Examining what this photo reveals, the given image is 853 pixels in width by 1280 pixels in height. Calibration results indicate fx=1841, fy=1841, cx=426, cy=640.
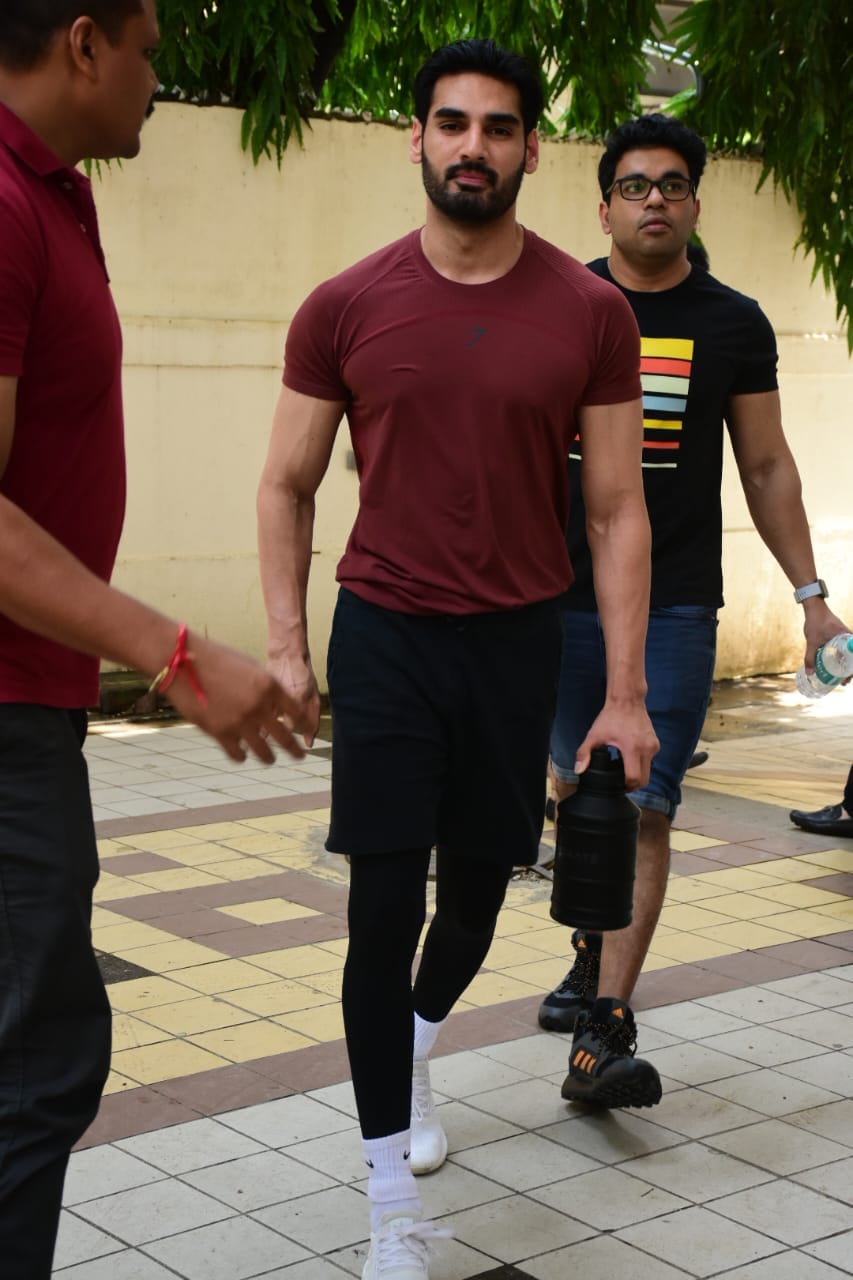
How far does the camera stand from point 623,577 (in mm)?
3654

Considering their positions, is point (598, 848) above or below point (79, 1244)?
above

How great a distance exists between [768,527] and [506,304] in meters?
1.58

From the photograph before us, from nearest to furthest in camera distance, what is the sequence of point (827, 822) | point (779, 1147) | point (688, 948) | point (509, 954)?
point (779, 1147) < point (509, 954) < point (688, 948) < point (827, 822)

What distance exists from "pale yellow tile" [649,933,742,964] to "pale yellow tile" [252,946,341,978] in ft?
3.13

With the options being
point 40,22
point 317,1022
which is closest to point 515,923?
point 317,1022

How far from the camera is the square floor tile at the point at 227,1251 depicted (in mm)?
3334

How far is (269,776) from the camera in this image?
7.83m

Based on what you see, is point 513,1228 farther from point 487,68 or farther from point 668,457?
point 487,68

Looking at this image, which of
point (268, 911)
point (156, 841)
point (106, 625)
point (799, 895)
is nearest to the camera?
point (106, 625)

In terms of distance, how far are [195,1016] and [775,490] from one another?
6.58ft

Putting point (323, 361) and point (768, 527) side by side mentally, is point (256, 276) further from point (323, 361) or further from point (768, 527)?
point (323, 361)

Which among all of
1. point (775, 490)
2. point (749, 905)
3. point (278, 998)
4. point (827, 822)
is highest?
point (775, 490)

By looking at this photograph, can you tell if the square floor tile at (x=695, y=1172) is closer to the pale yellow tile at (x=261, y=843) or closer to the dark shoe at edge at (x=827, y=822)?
the pale yellow tile at (x=261, y=843)

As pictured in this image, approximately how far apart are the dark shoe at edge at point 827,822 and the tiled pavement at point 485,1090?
14cm
